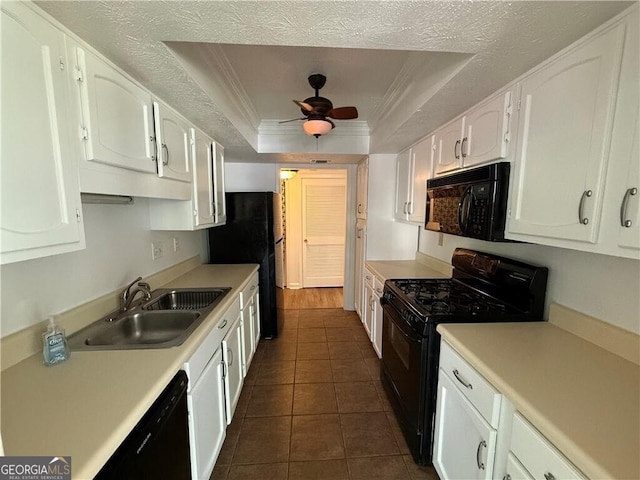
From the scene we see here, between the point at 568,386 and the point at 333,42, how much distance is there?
1463mm

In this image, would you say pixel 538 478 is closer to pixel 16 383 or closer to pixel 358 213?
pixel 16 383

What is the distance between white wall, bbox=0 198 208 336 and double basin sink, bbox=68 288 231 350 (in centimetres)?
16

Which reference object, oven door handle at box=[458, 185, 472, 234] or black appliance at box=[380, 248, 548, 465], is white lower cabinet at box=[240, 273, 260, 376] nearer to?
black appliance at box=[380, 248, 548, 465]

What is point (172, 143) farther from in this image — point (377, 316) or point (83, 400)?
point (377, 316)

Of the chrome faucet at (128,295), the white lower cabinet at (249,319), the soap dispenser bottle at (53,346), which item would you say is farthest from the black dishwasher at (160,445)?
the white lower cabinet at (249,319)

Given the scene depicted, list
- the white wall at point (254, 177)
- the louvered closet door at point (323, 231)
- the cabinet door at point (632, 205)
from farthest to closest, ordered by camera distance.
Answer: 1. the louvered closet door at point (323, 231)
2. the white wall at point (254, 177)
3. the cabinet door at point (632, 205)

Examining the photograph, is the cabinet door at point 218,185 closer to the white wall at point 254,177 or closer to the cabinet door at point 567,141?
the white wall at point 254,177

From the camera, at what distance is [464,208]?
1632 millimetres

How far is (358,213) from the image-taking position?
12.5ft

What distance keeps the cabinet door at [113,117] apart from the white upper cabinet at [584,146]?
175cm

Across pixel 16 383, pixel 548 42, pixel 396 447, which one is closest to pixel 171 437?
pixel 16 383

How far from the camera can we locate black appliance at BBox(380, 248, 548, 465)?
1.53 m

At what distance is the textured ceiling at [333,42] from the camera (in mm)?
879

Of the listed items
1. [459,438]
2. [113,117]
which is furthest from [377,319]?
[113,117]
